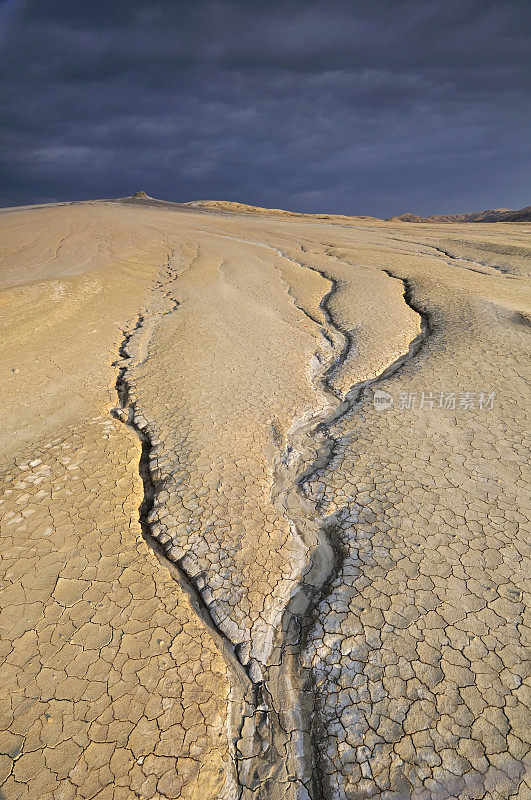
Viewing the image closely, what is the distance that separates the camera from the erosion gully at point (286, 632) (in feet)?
4.34

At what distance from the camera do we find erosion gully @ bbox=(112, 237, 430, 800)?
1.32 meters

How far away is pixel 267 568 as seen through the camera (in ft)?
6.49
